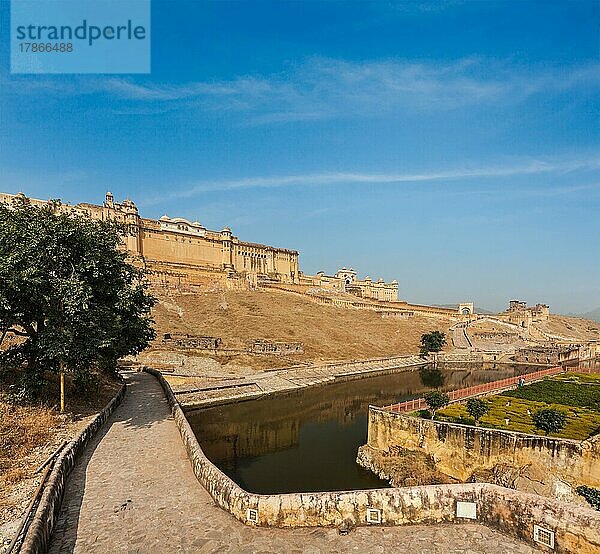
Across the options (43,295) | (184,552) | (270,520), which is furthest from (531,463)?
(43,295)

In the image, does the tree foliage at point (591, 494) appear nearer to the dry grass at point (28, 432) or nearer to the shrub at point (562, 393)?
the shrub at point (562, 393)

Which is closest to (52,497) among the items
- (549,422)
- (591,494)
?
(591,494)

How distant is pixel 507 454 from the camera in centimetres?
1620

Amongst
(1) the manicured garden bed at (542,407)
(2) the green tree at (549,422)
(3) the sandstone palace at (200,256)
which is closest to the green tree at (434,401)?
(1) the manicured garden bed at (542,407)

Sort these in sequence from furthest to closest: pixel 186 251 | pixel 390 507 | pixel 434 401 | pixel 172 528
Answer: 1. pixel 186 251
2. pixel 434 401
3. pixel 172 528
4. pixel 390 507

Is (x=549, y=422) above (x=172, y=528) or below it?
below

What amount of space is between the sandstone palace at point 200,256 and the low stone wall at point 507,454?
5145cm

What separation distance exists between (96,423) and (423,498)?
39.6 feet

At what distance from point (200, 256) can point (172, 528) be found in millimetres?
78547

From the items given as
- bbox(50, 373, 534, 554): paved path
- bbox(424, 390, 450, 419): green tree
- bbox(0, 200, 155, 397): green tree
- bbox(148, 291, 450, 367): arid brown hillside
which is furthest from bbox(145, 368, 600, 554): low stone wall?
bbox(148, 291, 450, 367): arid brown hillside

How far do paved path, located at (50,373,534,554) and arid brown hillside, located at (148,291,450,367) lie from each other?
95.6ft

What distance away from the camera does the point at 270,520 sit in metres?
8.12

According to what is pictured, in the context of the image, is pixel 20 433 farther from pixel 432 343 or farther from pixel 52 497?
pixel 432 343

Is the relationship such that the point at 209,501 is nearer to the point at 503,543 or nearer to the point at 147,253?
the point at 503,543
